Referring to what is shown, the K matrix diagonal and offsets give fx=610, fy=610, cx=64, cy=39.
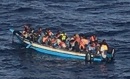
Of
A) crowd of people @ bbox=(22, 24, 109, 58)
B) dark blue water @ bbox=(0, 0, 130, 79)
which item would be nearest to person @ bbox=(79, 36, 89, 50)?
crowd of people @ bbox=(22, 24, 109, 58)

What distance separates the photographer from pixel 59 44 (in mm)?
67500

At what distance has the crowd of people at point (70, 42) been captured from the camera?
65.6 metres

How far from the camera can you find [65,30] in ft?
255

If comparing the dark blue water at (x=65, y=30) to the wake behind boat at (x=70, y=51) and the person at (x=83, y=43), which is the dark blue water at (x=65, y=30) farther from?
the person at (x=83, y=43)

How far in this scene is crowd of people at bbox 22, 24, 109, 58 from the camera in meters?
65.6

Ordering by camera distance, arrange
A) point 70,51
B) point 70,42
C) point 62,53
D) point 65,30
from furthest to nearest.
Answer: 1. point 65,30
2. point 70,42
3. point 62,53
4. point 70,51

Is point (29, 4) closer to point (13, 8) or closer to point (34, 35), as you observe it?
point (13, 8)

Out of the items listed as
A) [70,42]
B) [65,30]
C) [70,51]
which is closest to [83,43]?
[70,42]

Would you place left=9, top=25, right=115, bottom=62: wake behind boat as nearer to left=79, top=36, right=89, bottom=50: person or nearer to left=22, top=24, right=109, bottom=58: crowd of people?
left=22, top=24, right=109, bottom=58: crowd of people

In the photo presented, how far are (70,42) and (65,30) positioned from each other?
1080 centimetres

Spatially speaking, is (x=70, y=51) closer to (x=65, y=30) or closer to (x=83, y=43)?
(x=83, y=43)

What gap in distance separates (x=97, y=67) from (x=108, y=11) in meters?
23.5

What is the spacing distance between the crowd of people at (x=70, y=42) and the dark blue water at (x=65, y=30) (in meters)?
1.43

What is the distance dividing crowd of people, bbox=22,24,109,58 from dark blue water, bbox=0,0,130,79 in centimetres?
143
